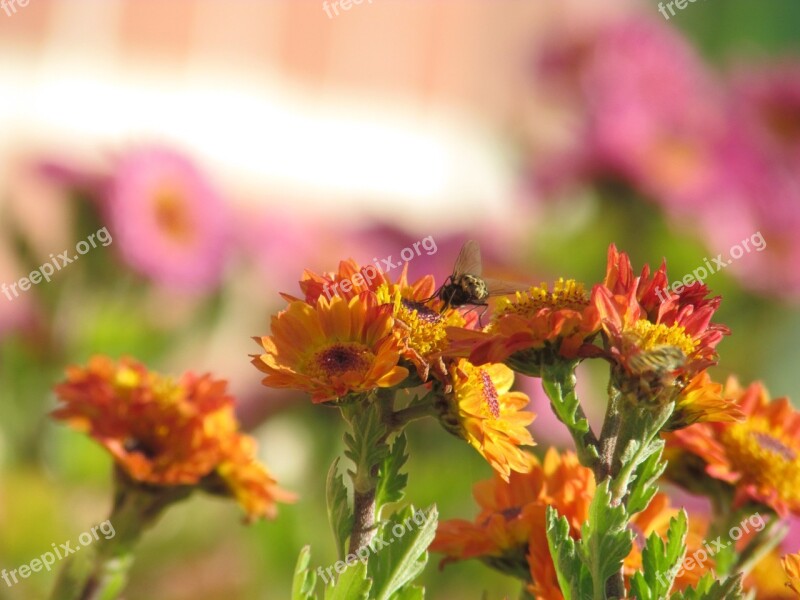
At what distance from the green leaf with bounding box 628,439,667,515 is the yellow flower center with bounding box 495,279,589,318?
69 millimetres

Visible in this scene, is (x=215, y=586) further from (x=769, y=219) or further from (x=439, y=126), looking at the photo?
(x=439, y=126)

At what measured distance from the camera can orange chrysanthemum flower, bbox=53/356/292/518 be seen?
22.2 inches

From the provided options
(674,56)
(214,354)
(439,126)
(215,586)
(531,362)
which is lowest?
(531,362)

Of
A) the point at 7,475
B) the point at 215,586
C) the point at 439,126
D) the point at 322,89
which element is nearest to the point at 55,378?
the point at 7,475

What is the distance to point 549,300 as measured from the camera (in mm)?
490

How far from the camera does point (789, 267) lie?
1577 millimetres

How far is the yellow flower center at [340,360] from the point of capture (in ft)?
1.47

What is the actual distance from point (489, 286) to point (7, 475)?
79 centimetres
